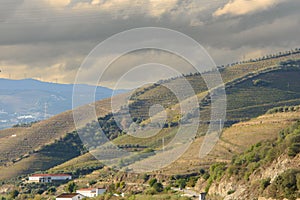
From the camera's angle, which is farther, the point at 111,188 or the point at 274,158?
the point at 111,188

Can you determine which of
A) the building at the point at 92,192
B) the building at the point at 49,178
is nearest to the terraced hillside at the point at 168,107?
the building at the point at 49,178

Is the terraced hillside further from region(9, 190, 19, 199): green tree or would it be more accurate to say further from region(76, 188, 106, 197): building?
region(76, 188, 106, 197): building

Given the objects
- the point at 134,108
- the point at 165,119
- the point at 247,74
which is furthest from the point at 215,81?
the point at 165,119

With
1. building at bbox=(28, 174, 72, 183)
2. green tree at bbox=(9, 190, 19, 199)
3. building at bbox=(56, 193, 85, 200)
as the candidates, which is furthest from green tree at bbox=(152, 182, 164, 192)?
building at bbox=(28, 174, 72, 183)

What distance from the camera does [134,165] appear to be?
416 feet

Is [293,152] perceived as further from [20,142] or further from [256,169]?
[20,142]

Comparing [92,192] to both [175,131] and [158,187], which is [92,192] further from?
[175,131]

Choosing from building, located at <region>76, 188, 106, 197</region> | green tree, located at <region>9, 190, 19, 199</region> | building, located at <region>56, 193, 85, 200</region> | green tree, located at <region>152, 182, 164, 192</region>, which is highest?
green tree, located at <region>152, 182, 164, 192</region>

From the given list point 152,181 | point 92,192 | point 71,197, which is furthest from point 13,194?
point 152,181

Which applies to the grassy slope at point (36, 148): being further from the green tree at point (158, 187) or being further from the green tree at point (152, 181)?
the green tree at point (158, 187)

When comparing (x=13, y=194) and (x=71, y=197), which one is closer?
(x=71, y=197)

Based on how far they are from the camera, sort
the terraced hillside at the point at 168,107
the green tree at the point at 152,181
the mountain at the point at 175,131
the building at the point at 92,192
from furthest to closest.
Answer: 1. the terraced hillside at the point at 168,107
2. the mountain at the point at 175,131
3. the building at the point at 92,192
4. the green tree at the point at 152,181

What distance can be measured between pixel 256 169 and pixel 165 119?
253ft

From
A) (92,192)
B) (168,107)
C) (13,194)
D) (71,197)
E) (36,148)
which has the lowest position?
(13,194)
